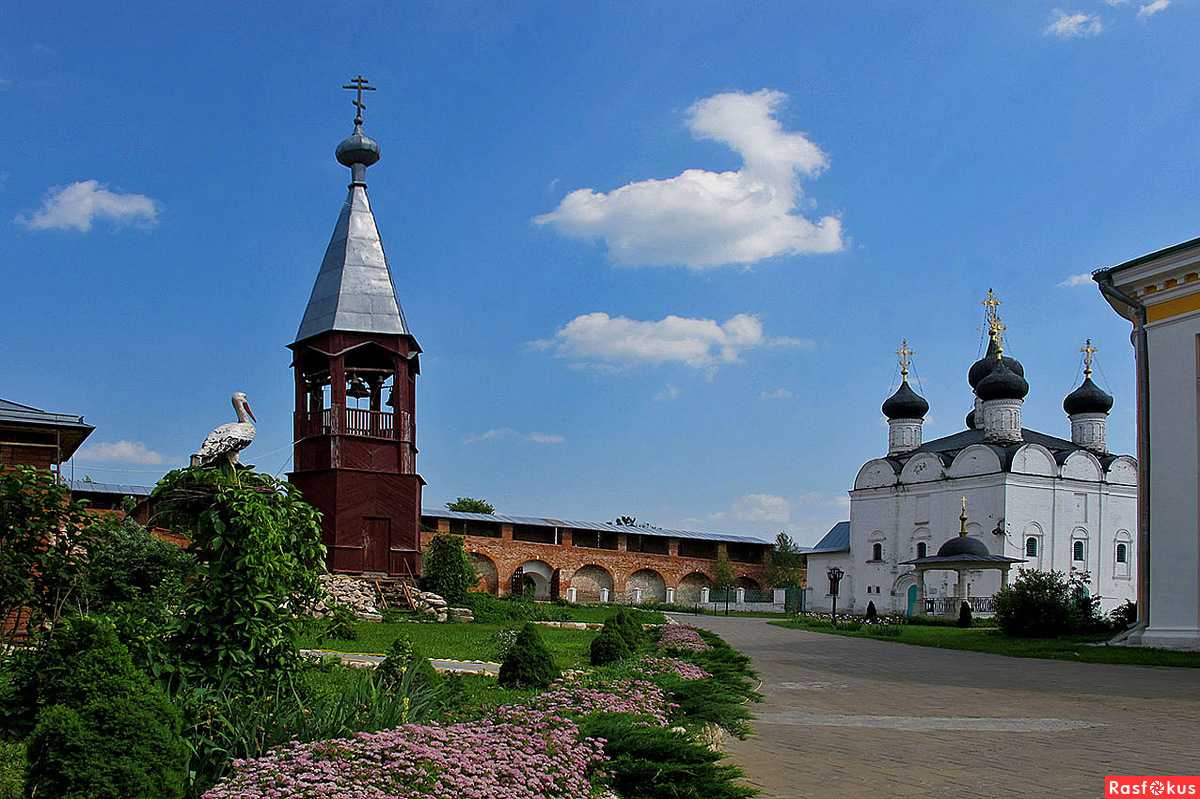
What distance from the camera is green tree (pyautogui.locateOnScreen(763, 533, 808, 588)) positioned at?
52719 mm

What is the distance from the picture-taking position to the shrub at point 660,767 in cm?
525

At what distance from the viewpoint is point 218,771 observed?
15.6 feet

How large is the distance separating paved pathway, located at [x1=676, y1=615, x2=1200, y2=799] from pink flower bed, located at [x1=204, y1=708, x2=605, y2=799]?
1.77 metres

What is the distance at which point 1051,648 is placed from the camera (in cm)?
1792

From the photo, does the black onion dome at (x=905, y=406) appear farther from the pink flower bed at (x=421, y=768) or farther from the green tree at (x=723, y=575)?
the pink flower bed at (x=421, y=768)

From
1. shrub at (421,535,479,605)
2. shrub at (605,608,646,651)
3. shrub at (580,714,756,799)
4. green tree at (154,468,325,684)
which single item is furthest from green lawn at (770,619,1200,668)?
green tree at (154,468,325,684)

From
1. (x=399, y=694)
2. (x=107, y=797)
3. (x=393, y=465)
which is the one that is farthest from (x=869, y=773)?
(x=393, y=465)

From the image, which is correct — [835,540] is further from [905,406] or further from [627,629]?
[627,629]

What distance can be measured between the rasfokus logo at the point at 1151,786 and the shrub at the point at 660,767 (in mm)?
2176

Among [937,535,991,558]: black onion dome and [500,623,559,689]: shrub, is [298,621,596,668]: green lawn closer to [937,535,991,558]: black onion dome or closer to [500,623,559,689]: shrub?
[500,623,559,689]: shrub

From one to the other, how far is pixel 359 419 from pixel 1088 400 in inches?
1344

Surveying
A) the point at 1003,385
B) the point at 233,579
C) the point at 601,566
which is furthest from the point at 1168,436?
the point at 601,566

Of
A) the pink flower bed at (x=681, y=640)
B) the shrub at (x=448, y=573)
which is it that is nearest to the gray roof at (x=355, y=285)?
the shrub at (x=448, y=573)

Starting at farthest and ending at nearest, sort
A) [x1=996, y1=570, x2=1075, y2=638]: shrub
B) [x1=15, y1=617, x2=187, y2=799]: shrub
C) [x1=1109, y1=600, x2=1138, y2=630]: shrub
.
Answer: [x1=996, y1=570, x2=1075, y2=638]: shrub → [x1=1109, y1=600, x2=1138, y2=630]: shrub → [x1=15, y1=617, x2=187, y2=799]: shrub
